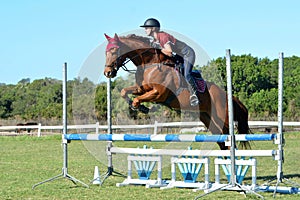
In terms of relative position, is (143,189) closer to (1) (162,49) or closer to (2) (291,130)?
(1) (162,49)

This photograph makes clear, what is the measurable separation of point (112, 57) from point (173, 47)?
904mm

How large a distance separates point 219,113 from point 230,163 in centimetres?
218

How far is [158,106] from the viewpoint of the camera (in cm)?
881

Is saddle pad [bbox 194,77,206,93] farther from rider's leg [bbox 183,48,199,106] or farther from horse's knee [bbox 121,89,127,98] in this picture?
horse's knee [bbox 121,89,127,98]

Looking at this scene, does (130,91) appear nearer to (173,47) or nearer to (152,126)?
(173,47)

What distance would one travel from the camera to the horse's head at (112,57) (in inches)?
296

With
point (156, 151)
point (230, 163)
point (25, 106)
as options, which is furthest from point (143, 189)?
point (25, 106)

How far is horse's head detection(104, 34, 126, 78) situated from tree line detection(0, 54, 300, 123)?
2.25ft

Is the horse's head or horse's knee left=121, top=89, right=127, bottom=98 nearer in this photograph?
the horse's head

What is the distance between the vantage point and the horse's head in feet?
24.6

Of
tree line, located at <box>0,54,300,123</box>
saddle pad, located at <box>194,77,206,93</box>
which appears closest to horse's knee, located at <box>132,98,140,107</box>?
tree line, located at <box>0,54,300,123</box>

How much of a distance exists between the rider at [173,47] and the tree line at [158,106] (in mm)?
535

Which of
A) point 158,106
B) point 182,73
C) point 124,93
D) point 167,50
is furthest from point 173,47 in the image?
point 158,106

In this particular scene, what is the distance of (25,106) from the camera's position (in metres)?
56.1
